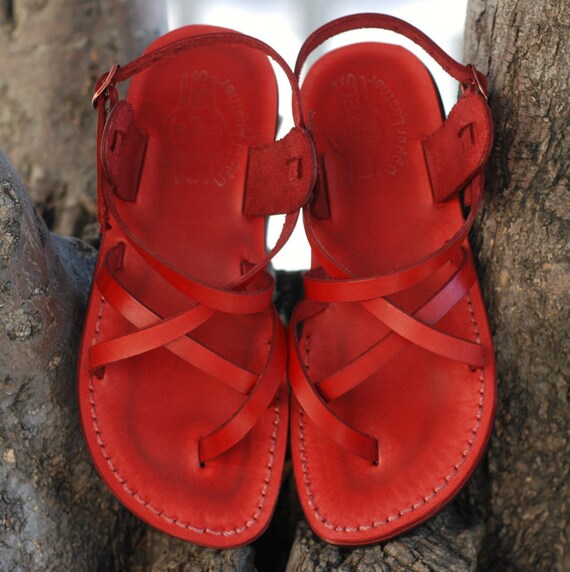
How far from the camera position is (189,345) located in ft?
3.02

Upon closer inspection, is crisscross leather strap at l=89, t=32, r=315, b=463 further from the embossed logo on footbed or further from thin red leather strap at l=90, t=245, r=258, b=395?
the embossed logo on footbed

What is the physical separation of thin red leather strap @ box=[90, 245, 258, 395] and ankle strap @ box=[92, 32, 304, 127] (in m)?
0.26

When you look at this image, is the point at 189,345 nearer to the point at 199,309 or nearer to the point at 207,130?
the point at 199,309

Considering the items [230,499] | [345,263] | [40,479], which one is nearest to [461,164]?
[345,263]

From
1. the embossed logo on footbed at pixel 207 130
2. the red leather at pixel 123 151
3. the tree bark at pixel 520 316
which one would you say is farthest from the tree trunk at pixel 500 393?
the embossed logo on footbed at pixel 207 130

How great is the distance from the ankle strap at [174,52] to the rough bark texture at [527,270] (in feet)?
0.89

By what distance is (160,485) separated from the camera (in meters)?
0.89

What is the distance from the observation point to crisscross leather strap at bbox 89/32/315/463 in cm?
89

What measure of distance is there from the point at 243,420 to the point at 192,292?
17cm

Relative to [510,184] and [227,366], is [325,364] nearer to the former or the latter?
[227,366]

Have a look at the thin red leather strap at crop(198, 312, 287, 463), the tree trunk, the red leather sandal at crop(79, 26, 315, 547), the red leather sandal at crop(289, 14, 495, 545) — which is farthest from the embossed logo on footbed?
the thin red leather strap at crop(198, 312, 287, 463)

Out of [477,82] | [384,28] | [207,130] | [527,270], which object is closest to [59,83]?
[207,130]

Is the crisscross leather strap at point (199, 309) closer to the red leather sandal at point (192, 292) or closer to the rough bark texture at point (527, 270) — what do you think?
the red leather sandal at point (192, 292)

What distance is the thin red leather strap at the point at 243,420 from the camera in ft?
2.92
